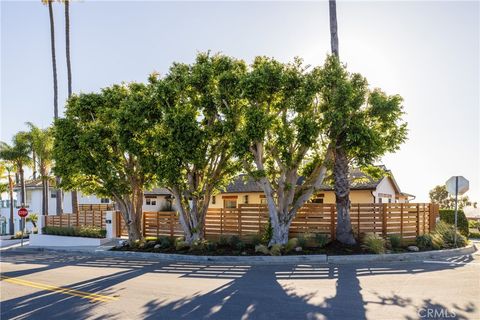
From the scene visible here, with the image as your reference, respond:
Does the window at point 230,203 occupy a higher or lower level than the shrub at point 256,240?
higher

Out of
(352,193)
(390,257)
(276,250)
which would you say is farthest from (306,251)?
(352,193)

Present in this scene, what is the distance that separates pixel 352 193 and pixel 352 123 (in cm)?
1205

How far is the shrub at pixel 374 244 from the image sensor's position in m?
15.5

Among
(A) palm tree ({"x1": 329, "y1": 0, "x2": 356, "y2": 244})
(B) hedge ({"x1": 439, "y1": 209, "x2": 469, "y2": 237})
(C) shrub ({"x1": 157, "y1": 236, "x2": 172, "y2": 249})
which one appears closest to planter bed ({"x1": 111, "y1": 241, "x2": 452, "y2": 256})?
→ (C) shrub ({"x1": 157, "y1": 236, "x2": 172, "y2": 249})

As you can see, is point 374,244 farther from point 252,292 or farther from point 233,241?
point 252,292

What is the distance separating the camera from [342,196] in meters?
17.3

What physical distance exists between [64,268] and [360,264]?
11.6m

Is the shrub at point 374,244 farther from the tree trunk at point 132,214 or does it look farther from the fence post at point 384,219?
the tree trunk at point 132,214

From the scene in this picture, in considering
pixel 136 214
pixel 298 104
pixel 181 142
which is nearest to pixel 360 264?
pixel 298 104

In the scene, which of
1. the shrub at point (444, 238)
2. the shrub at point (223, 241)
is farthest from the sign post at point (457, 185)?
the shrub at point (223, 241)

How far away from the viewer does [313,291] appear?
1001cm

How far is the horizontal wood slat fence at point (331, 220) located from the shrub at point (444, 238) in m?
0.63

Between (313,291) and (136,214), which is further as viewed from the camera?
(136,214)

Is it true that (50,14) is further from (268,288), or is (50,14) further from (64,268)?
(268,288)
